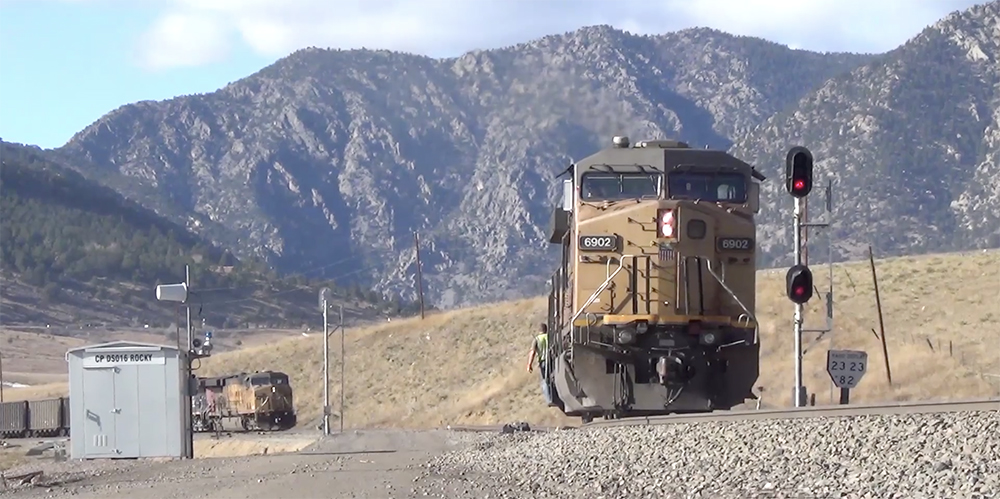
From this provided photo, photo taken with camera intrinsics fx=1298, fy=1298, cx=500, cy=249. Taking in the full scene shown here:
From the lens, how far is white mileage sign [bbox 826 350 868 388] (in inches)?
846

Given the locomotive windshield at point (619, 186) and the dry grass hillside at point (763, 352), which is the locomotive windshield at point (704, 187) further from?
the dry grass hillside at point (763, 352)

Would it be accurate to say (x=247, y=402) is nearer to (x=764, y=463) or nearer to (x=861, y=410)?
(x=861, y=410)

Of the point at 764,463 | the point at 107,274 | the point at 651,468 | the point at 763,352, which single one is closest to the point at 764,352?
the point at 763,352

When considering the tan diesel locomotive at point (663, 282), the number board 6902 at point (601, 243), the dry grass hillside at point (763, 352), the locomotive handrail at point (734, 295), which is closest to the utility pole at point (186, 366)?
the tan diesel locomotive at point (663, 282)

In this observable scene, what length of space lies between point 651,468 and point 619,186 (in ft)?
26.0

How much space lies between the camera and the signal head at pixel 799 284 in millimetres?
19531

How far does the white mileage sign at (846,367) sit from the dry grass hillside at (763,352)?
1057 cm

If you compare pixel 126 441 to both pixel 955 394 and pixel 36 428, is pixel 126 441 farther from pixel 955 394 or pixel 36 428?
pixel 36 428

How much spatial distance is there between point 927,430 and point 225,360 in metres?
66.0

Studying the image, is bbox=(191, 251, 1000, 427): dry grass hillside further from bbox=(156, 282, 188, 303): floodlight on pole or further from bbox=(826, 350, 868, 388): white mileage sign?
bbox=(156, 282, 188, 303): floodlight on pole

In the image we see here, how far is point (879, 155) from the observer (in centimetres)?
13212

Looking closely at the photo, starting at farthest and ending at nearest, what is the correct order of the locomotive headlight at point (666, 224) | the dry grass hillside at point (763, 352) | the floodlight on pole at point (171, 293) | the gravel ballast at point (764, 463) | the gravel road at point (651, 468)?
the dry grass hillside at point (763, 352) < the floodlight on pole at point (171, 293) < the locomotive headlight at point (666, 224) < the gravel road at point (651, 468) < the gravel ballast at point (764, 463)

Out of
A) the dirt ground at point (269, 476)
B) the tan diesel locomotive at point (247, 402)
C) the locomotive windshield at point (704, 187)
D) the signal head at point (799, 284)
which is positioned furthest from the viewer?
the tan diesel locomotive at point (247, 402)

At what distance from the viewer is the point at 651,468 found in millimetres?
13102
